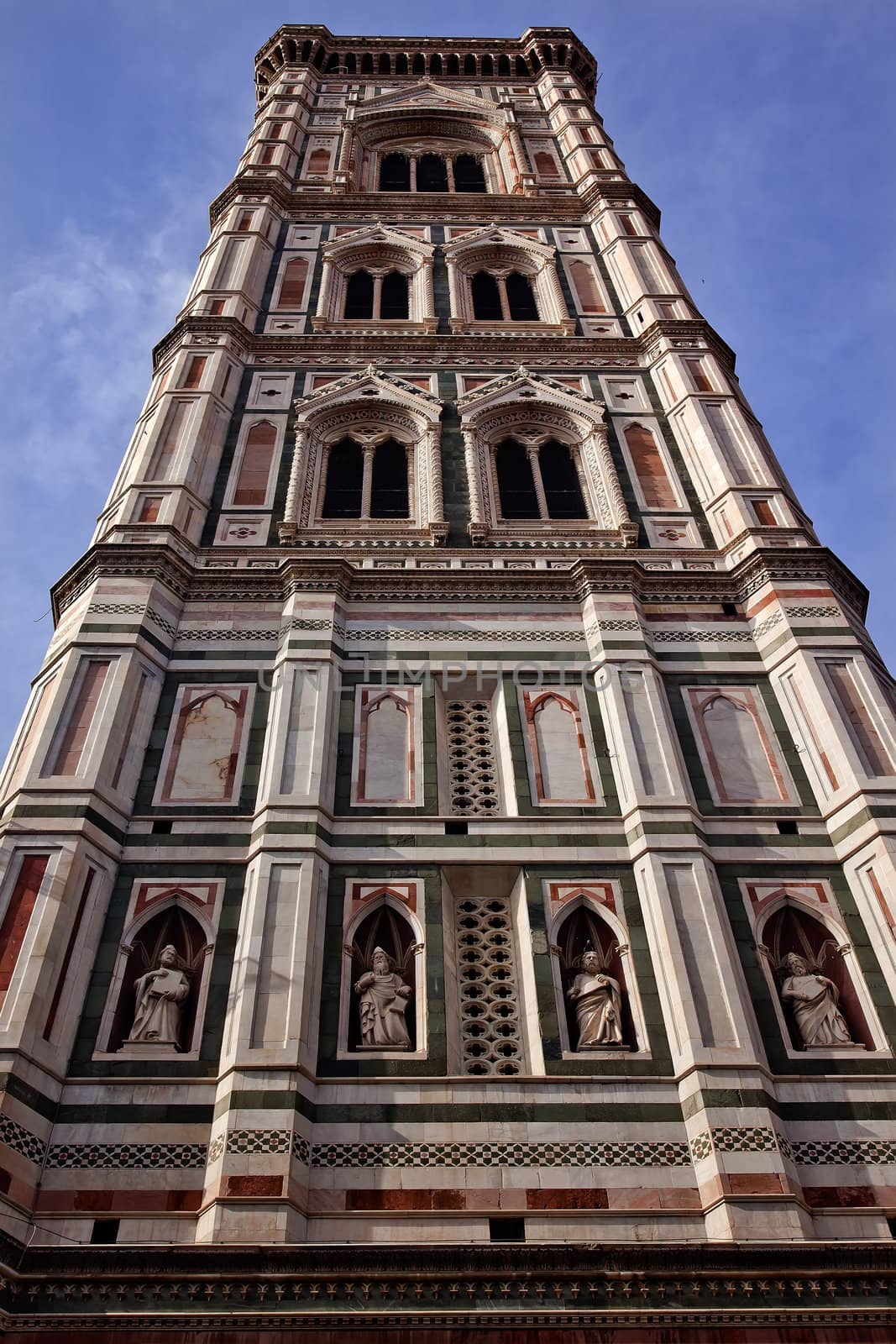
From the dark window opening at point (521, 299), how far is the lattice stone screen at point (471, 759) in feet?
27.7

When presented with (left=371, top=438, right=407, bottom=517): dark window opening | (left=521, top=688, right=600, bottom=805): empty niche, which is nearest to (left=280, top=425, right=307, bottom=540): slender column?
(left=371, top=438, right=407, bottom=517): dark window opening

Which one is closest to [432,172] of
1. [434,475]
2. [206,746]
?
[434,475]

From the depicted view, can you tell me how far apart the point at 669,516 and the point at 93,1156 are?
28.9 ft

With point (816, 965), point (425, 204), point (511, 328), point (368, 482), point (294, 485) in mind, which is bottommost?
point (816, 965)

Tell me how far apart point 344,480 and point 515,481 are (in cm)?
188

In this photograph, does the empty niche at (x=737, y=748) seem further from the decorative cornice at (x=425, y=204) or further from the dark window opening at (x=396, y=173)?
the dark window opening at (x=396, y=173)

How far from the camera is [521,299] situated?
19.8 m

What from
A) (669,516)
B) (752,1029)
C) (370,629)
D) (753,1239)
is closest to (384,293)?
(669,516)

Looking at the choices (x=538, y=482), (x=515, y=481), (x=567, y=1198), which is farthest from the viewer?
(x=515, y=481)

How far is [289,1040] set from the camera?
340 inches

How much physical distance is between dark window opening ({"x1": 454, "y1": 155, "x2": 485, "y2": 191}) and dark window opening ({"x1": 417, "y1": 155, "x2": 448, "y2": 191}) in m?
0.23

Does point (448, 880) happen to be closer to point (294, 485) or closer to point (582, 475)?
point (294, 485)

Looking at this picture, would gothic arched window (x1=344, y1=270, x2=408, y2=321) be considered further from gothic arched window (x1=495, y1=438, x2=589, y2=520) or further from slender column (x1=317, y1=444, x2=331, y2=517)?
gothic arched window (x1=495, y1=438, x2=589, y2=520)

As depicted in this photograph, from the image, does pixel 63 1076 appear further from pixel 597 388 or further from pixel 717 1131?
pixel 597 388
